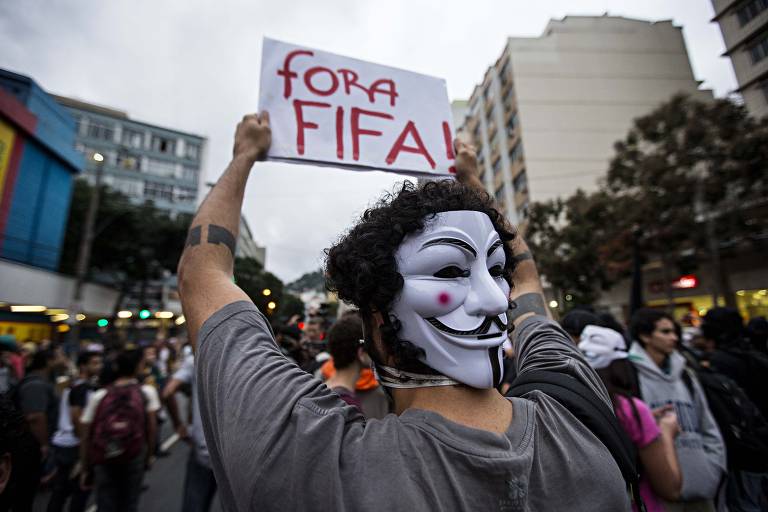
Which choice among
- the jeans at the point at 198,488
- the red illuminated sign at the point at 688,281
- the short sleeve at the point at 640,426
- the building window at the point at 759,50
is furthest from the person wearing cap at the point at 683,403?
the building window at the point at 759,50

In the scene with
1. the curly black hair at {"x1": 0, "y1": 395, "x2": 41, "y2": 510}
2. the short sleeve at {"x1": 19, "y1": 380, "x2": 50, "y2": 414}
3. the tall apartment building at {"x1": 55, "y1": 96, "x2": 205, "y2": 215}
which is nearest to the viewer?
the curly black hair at {"x1": 0, "y1": 395, "x2": 41, "y2": 510}

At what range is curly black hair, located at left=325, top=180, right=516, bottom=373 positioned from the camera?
1078 millimetres

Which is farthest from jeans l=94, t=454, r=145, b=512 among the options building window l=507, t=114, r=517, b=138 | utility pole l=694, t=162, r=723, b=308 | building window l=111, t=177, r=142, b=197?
building window l=111, t=177, r=142, b=197

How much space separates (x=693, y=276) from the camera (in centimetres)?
1964

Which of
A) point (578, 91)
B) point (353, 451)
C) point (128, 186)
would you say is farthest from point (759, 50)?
point (128, 186)

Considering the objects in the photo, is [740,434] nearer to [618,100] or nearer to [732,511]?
[732,511]

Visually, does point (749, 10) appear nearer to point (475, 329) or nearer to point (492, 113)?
point (492, 113)

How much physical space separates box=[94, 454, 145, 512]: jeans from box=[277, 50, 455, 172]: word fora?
3389 mm

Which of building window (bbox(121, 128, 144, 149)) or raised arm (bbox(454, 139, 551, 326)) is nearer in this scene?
raised arm (bbox(454, 139, 551, 326))

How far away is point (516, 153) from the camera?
3033cm

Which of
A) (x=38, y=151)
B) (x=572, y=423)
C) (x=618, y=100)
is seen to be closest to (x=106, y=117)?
(x=38, y=151)

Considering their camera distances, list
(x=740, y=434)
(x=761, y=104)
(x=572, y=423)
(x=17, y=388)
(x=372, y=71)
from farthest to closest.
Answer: (x=761, y=104)
(x=17, y=388)
(x=740, y=434)
(x=372, y=71)
(x=572, y=423)

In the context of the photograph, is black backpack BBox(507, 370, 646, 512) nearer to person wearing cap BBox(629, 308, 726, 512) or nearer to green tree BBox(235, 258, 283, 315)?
green tree BBox(235, 258, 283, 315)

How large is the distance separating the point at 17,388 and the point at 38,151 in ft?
58.4
